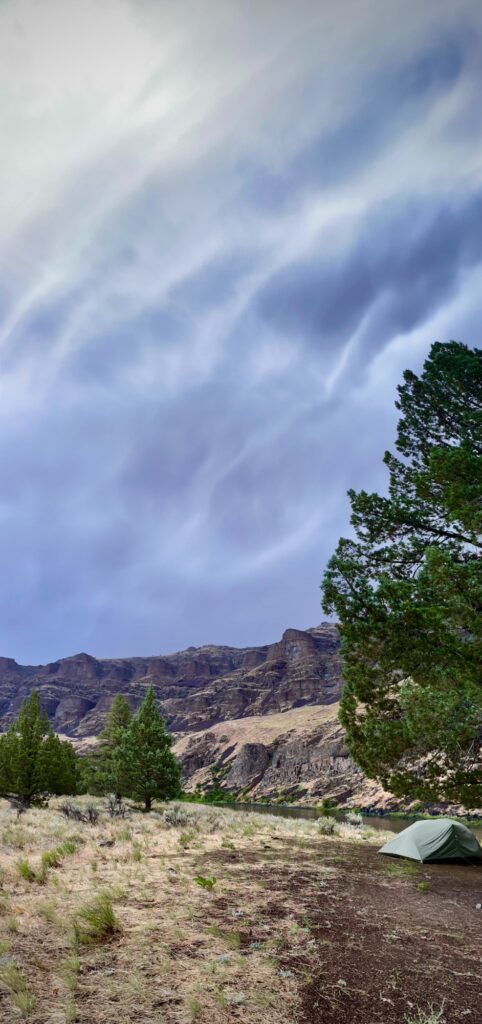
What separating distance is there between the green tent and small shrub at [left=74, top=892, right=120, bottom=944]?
1163 centimetres

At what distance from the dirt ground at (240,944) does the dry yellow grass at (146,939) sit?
2 centimetres

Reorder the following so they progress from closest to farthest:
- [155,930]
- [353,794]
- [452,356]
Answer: [155,930] < [452,356] < [353,794]

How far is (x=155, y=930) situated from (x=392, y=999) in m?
3.20

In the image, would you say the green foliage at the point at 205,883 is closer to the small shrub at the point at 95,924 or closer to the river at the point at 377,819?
the small shrub at the point at 95,924

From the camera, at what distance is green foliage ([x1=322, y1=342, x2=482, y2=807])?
1145 cm

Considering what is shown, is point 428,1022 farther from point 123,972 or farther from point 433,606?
point 433,606

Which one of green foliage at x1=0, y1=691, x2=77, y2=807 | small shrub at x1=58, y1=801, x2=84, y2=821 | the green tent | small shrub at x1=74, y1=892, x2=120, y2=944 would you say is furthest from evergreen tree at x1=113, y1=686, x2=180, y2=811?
small shrub at x1=74, y1=892, x2=120, y2=944

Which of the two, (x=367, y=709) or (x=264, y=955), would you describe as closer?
(x=264, y=955)

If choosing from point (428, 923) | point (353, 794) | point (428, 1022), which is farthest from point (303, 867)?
point (353, 794)

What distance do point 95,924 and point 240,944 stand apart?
6.14 feet

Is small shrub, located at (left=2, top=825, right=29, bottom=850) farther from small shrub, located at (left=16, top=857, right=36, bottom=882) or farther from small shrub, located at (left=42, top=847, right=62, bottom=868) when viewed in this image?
small shrub, located at (left=16, top=857, right=36, bottom=882)

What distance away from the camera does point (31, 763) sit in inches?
1142

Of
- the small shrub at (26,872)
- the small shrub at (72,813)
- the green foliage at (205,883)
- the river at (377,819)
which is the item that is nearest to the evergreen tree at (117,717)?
→ the river at (377,819)

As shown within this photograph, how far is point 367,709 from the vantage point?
1362 centimetres
